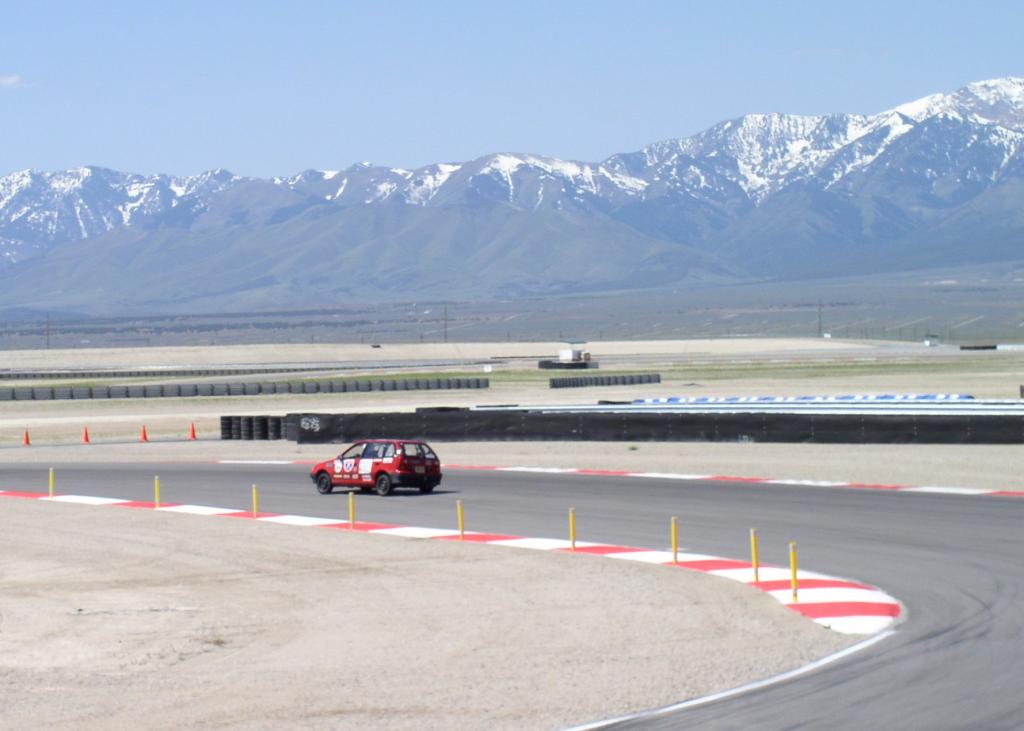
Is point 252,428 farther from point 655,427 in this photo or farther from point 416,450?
point 416,450

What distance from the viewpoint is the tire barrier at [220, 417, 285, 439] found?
166 ft

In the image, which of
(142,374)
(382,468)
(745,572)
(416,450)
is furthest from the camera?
(142,374)

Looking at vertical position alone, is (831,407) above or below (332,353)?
below

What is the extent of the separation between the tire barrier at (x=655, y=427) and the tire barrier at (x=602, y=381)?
117ft

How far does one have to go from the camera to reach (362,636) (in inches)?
703


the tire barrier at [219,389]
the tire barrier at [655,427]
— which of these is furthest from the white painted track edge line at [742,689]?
the tire barrier at [219,389]

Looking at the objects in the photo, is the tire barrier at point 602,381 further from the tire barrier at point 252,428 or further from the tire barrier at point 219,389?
the tire barrier at point 252,428

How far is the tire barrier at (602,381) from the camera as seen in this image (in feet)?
277

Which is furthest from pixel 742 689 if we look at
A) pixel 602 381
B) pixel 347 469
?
pixel 602 381

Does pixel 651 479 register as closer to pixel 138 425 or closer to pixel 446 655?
pixel 446 655

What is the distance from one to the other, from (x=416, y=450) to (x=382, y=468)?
0.88m

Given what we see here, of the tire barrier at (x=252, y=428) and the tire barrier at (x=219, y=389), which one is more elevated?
the tire barrier at (x=219, y=389)

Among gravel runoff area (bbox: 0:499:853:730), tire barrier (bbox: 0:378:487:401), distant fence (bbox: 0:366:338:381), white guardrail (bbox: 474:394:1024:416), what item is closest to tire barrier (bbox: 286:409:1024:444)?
white guardrail (bbox: 474:394:1024:416)

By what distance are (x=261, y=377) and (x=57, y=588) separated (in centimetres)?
8340
